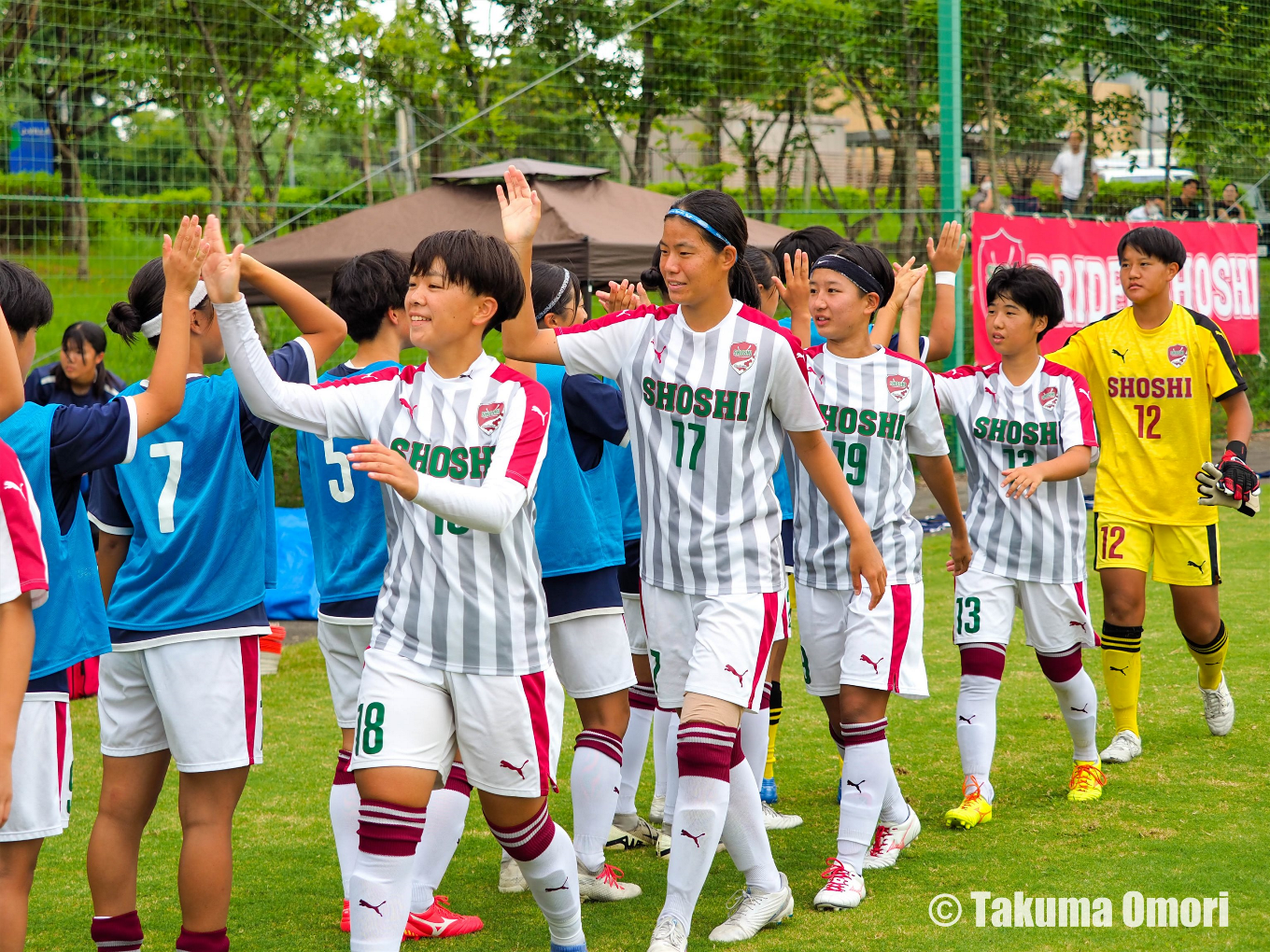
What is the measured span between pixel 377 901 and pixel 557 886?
0.51 m

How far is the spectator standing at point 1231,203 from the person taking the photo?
47.8ft

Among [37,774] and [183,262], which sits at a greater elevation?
[183,262]

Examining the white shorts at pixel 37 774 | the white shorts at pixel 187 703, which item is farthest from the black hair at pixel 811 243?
the white shorts at pixel 37 774

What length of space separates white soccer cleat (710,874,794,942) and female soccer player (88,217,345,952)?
1372 mm

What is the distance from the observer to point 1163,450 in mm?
5578

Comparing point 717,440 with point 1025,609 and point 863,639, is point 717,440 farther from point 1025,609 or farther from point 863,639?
point 1025,609

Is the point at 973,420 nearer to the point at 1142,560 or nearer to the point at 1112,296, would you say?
the point at 1142,560

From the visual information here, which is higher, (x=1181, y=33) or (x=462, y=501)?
(x=1181, y=33)

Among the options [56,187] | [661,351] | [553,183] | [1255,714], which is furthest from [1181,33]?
[661,351]

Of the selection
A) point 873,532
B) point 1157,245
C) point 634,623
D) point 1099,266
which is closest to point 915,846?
point 873,532

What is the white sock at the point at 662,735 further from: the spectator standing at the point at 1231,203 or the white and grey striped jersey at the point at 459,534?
the spectator standing at the point at 1231,203

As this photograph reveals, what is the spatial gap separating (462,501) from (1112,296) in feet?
36.3

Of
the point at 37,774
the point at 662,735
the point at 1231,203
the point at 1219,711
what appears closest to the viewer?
the point at 37,774

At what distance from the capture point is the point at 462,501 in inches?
112
